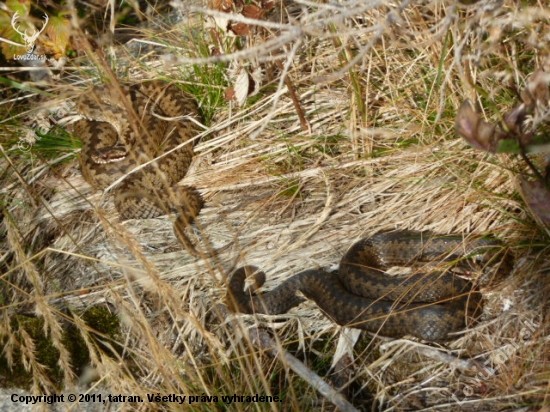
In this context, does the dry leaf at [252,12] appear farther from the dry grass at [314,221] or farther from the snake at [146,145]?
the snake at [146,145]

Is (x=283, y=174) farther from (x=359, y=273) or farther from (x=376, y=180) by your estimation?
(x=359, y=273)

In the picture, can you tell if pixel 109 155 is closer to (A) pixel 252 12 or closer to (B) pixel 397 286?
(A) pixel 252 12

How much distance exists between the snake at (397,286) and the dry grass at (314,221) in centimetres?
8

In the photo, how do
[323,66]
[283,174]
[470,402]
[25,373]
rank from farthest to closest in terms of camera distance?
1. [323,66]
2. [283,174]
3. [25,373]
4. [470,402]

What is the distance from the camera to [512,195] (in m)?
3.91

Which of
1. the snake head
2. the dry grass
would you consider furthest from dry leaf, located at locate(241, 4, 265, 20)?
the snake head

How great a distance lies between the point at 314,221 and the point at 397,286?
77 centimetres

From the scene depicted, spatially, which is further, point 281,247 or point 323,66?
point 323,66

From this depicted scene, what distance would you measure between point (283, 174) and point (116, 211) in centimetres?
121

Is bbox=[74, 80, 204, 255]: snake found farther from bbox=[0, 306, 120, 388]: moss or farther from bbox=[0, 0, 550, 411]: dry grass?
bbox=[0, 306, 120, 388]: moss

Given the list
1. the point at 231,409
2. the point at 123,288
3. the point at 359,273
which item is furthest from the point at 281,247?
the point at 231,409

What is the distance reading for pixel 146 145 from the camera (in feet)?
16.2

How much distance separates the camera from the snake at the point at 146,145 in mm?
4934

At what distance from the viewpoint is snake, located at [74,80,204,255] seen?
194 inches
